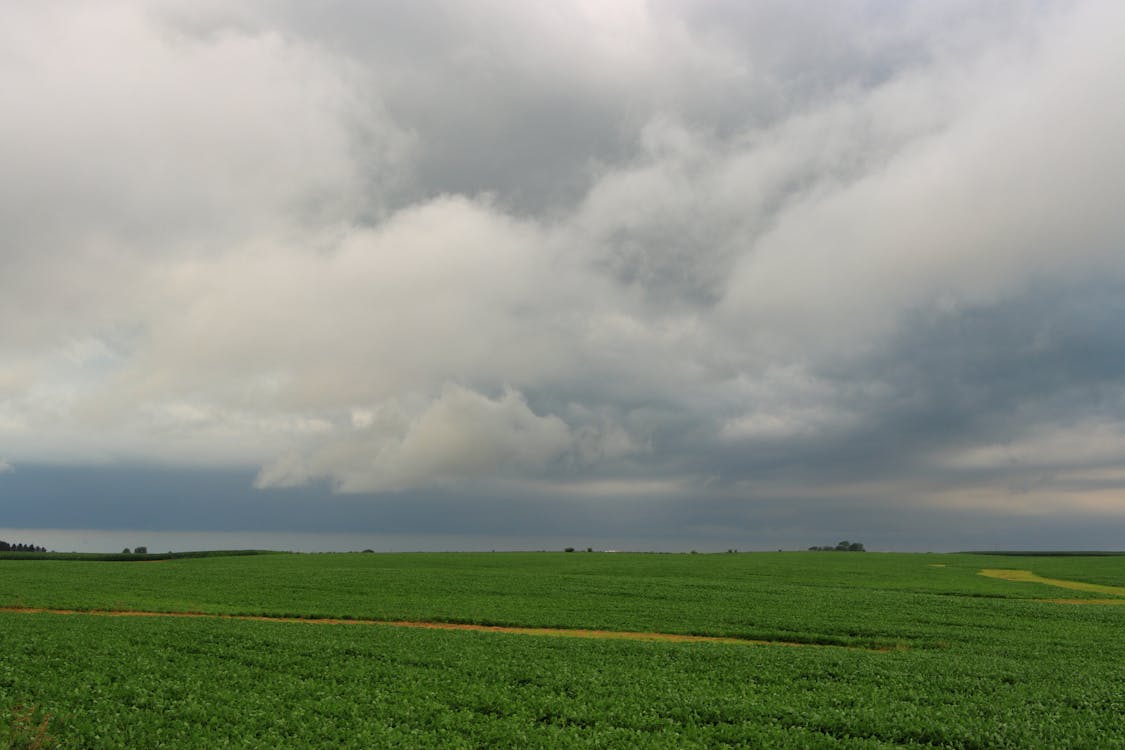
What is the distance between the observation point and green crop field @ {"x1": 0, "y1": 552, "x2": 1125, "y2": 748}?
20.0 m

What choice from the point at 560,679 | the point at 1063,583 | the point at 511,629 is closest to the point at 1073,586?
the point at 1063,583

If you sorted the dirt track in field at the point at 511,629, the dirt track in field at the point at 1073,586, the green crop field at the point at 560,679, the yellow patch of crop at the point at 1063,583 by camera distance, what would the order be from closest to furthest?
the green crop field at the point at 560,679, the dirt track in field at the point at 511,629, the dirt track in field at the point at 1073,586, the yellow patch of crop at the point at 1063,583

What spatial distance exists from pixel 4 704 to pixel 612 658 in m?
21.5

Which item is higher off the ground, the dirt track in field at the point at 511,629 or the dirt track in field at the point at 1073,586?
the dirt track in field at the point at 511,629

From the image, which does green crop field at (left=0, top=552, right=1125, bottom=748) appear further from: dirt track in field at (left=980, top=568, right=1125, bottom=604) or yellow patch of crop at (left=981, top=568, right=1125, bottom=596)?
yellow patch of crop at (left=981, top=568, right=1125, bottom=596)

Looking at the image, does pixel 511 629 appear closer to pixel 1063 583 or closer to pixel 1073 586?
pixel 1073 586

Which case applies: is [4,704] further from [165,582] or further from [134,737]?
[165,582]

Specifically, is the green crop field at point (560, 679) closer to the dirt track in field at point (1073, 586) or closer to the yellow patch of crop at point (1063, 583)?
the dirt track in field at point (1073, 586)

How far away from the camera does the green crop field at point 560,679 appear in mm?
19953

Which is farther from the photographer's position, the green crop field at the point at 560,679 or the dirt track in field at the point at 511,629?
the dirt track in field at the point at 511,629

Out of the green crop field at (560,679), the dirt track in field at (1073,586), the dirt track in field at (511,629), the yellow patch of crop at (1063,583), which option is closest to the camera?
the green crop field at (560,679)

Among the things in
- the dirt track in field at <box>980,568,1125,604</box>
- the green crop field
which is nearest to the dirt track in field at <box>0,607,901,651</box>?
the green crop field

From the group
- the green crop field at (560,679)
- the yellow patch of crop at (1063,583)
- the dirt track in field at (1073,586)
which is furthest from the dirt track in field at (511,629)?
the yellow patch of crop at (1063,583)

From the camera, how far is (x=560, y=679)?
2528 centimetres
